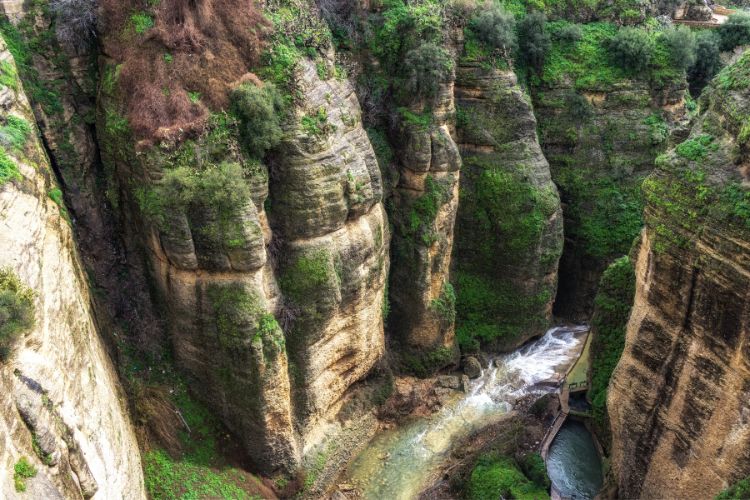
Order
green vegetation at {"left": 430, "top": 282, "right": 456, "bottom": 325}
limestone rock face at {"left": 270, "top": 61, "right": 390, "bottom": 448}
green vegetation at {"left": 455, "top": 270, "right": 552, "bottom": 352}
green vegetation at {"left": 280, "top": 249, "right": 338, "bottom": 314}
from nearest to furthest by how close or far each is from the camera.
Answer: limestone rock face at {"left": 270, "top": 61, "right": 390, "bottom": 448} → green vegetation at {"left": 280, "top": 249, "right": 338, "bottom": 314} → green vegetation at {"left": 430, "top": 282, "right": 456, "bottom": 325} → green vegetation at {"left": 455, "top": 270, "right": 552, "bottom": 352}

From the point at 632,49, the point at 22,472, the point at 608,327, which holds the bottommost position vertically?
the point at 608,327

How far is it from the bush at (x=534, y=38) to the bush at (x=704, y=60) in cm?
969

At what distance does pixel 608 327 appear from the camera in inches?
842

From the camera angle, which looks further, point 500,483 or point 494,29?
point 494,29

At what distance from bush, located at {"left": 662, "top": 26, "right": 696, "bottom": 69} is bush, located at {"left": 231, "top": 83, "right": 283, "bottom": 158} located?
22.7m

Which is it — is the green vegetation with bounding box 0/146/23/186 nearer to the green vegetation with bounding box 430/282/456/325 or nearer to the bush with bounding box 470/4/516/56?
the green vegetation with bounding box 430/282/456/325

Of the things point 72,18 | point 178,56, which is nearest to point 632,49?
point 178,56

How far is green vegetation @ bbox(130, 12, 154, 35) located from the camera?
61.3 feet

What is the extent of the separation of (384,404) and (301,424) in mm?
4739

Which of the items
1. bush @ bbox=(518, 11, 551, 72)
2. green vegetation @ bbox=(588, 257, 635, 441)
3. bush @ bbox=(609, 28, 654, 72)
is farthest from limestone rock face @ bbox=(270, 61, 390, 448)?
bush @ bbox=(609, 28, 654, 72)

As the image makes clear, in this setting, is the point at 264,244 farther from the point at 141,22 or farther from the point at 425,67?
the point at 425,67

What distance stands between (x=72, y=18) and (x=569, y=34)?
78.1 ft

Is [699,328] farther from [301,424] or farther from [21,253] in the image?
[21,253]

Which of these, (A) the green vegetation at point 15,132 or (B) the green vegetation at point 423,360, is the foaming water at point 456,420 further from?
(A) the green vegetation at point 15,132
